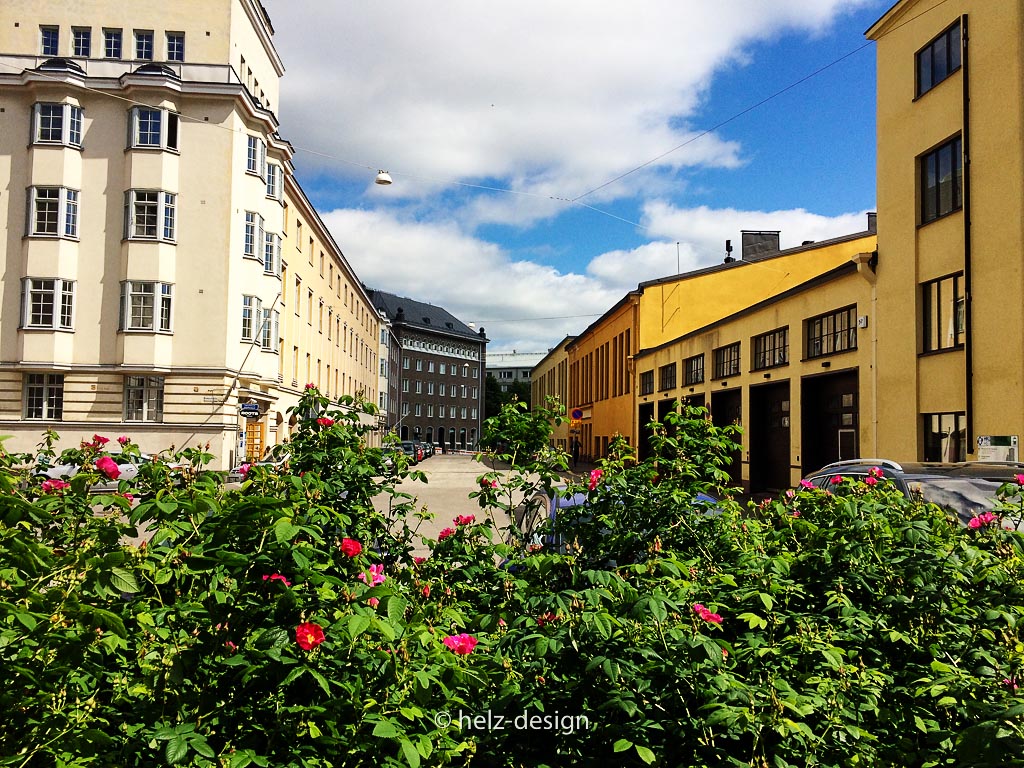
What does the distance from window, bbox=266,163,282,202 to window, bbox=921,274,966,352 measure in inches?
1013

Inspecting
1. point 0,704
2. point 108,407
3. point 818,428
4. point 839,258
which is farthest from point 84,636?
point 839,258

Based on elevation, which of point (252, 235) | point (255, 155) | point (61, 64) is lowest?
point (252, 235)

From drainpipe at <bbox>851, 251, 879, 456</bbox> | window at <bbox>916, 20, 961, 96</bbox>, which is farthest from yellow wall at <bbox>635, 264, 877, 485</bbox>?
window at <bbox>916, 20, 961, 96</bbox>

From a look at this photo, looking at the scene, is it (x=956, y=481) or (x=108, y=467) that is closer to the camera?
(x=108, y=467)

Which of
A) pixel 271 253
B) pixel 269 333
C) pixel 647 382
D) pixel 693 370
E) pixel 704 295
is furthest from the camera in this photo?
pixel 647 382

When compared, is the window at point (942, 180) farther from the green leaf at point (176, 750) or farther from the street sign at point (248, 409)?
the street sign at point (248, 409)

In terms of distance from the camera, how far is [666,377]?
38.0 meters

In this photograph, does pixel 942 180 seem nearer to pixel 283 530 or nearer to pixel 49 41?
pixel 283 530

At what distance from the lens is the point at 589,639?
250 centimetres

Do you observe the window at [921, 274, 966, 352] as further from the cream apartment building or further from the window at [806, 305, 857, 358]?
the cream apartment building

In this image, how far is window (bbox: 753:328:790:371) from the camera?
24.0 metres

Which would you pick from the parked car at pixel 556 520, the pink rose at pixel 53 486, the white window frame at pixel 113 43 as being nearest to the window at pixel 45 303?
the white window frame at pixel 113 43

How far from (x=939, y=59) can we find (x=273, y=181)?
2558 centimetres

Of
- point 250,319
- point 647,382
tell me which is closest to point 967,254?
point 250,319
